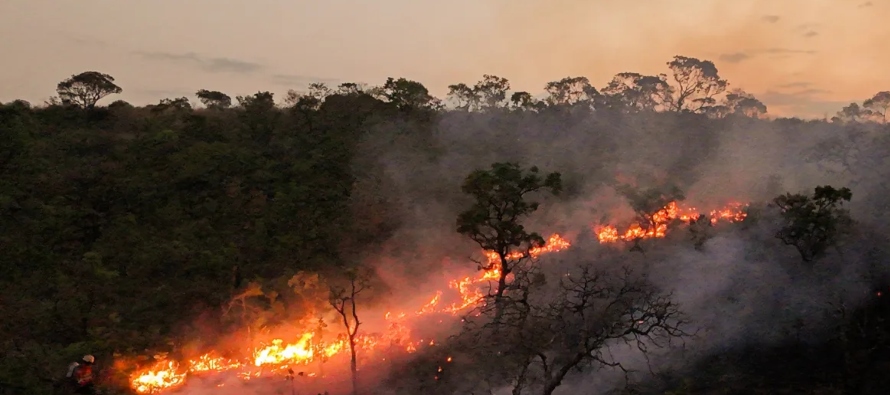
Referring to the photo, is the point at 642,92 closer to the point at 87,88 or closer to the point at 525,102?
the point at 525,102

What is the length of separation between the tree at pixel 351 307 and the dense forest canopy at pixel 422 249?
202mm

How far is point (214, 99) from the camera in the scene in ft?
190

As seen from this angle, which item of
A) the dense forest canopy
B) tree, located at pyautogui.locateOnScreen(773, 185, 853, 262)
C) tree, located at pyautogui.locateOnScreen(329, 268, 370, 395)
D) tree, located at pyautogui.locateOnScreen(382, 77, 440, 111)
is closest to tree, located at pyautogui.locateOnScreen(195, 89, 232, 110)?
the dense forest canopy

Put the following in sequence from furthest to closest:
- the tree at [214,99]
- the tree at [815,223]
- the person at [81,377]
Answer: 1. the tree at [214,99]
2. the tree at [815,223]
3. the person at [81,377]

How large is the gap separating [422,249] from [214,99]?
3299cm

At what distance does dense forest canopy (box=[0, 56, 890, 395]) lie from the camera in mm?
23469

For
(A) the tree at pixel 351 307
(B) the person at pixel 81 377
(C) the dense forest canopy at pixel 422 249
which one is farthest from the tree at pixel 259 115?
→ (B) the person at pixel 81 377

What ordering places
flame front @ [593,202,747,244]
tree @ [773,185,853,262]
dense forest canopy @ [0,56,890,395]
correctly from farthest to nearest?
flame front @ [593,202,747,244]
tree @ [773,185,853,262]
dense forest canopy @ [0,56,890,395]

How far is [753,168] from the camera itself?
163 ft

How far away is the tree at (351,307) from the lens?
79.5 ft

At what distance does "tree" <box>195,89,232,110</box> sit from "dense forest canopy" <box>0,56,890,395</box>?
1.17 feet

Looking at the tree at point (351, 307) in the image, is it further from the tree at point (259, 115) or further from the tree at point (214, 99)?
the tree at point (214, 99)

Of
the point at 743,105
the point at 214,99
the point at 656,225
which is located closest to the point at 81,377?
the point at 656,225

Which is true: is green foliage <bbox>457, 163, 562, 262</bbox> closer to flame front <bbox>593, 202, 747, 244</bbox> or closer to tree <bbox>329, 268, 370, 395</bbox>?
tree <bbox>329, 268, 370, 395</bbox>
